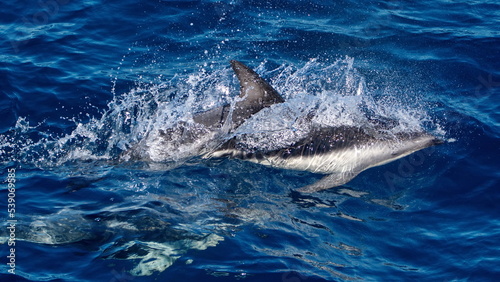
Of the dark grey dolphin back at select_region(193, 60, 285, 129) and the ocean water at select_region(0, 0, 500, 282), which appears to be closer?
the ocean water at select_region(0, 0, 500, 282)

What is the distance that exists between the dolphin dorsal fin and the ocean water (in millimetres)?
194

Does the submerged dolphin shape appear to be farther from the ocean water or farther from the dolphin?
the ocean water

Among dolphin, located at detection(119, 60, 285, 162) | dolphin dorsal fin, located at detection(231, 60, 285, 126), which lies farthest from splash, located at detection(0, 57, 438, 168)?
dolphin dorsal fin, located at detection(231, 60, 285, 126)

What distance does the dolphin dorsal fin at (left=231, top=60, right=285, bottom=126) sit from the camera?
9.84 meters

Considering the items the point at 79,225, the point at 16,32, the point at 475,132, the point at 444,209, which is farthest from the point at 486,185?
the point at 16,32

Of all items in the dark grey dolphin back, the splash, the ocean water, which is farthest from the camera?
the splash

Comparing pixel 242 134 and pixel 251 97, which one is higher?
pixel 251 97

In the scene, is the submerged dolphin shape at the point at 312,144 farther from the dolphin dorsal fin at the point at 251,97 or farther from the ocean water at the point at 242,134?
the ocean water at the point at 242,134

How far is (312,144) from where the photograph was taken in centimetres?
1002

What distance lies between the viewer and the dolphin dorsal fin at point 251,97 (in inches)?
387

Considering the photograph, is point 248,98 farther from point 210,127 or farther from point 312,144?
point 312,144

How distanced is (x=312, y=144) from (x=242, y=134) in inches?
52.1

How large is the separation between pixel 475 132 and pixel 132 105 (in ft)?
23.9

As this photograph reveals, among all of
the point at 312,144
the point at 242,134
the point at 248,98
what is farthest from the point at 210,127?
the point at 312,144
